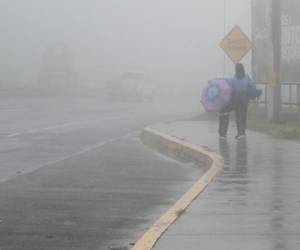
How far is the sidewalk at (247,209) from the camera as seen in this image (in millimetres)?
7772

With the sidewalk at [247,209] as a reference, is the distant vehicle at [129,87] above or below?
below

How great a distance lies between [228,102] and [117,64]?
54.2m

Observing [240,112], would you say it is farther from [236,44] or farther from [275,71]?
[236,44]

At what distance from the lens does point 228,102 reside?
736 inches

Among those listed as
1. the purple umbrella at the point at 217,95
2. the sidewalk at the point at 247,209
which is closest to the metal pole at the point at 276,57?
the purple umbrella at the point at 217,95

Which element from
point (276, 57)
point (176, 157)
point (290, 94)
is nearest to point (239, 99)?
point (176, 157)

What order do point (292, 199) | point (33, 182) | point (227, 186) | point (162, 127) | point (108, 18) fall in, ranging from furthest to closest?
→ 1. point (108, 18)
2. point (162, 127)
3. point (33, 182)
4. point (227, 186)
5. point (292, 199)

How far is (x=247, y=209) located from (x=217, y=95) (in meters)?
9.33

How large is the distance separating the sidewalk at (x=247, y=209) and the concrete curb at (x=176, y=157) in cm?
9

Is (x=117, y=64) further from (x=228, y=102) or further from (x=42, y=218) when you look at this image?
(x=42, y=218)

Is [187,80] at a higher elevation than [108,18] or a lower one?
lower

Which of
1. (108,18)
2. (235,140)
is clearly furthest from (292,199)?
(108,18)

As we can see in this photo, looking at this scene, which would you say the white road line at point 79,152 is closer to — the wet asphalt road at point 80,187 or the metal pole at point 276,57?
the wet asphalt road at point 80,187

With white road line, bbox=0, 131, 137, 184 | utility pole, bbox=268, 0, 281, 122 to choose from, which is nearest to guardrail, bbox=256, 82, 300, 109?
utility pole, bbox=268, 0, 281, 122
